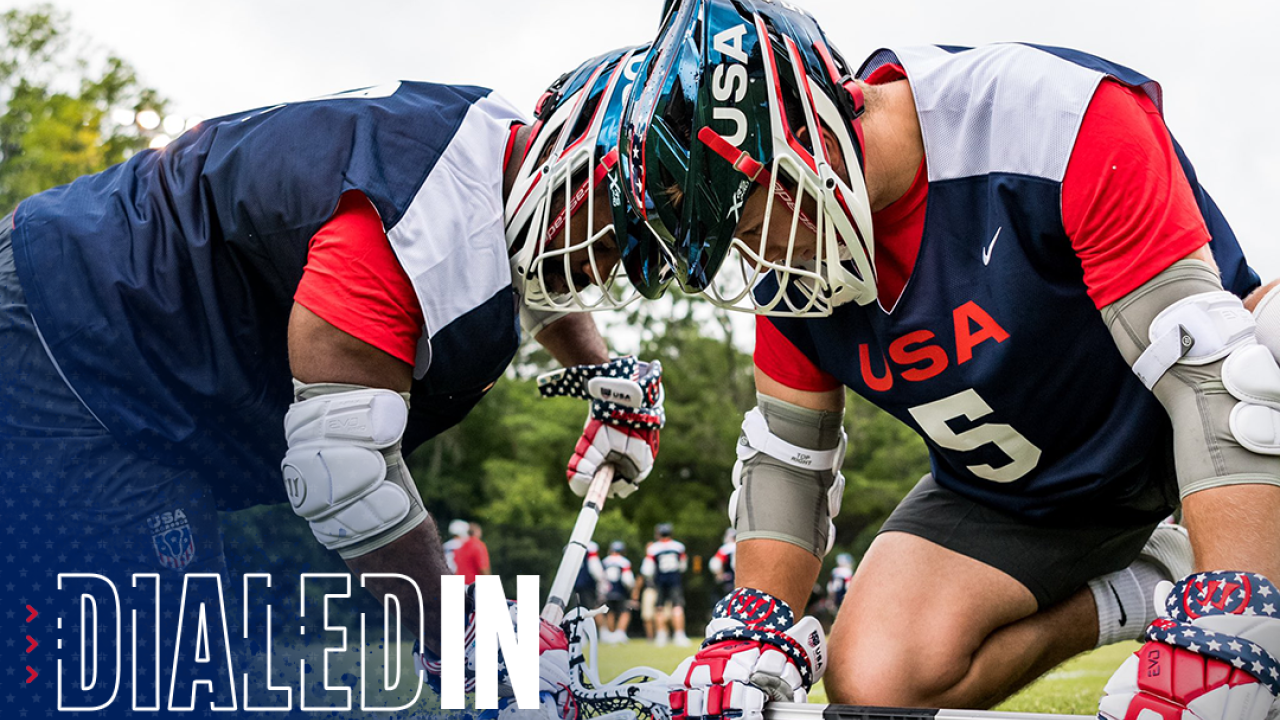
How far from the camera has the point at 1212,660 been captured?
6.39ft

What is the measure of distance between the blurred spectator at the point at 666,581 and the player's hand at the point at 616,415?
12.3 m

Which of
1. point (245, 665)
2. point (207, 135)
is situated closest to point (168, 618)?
point (245, 665)

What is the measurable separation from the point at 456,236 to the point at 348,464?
1.98ft

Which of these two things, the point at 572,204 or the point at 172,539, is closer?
the point at 572,204

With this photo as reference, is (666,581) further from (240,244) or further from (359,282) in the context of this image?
(359,282)

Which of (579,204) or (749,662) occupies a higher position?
(579,204)

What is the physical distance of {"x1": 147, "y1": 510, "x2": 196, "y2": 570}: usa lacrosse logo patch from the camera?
10.3 ft

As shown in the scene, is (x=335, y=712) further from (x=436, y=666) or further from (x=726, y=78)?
(x=726, y=78)

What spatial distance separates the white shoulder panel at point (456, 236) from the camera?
107 inches

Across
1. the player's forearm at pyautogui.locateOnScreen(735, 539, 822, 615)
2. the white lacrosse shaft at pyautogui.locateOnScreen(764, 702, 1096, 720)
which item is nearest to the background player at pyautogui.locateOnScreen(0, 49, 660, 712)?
the player's forearm at pyautogui.locateOnScreen(735, 539, 822, 615)

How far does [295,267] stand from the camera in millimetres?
2877

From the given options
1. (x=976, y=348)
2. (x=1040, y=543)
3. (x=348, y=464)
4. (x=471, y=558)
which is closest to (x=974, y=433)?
(x=976, y=348)

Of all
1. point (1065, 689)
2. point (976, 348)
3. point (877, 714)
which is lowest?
point (1065, 689)

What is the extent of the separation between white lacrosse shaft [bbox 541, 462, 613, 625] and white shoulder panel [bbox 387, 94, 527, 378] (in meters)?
0.90
